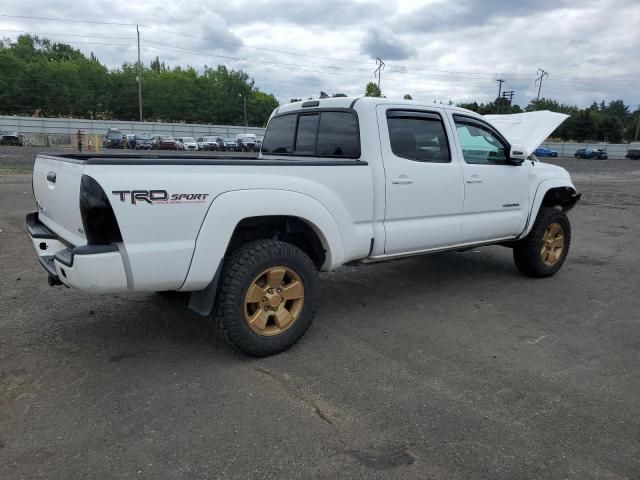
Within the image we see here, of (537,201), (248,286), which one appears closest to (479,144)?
(537,201)

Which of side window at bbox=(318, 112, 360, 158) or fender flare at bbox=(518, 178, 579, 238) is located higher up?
side window at bbox=(318, 112, 360, 158)

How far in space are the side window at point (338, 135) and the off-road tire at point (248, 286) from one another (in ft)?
3.79

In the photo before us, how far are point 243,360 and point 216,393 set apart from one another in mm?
507

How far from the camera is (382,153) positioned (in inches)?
169

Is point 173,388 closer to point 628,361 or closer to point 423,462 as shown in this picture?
point 423,462

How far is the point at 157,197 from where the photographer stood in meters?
3.09

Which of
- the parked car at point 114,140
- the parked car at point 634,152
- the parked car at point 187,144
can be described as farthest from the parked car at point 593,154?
the parked car at point 114,140

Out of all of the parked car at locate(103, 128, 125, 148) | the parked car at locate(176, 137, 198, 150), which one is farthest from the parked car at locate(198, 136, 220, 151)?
the parked car at locate(103, 128, 125, 148)

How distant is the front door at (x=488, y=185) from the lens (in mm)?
5076

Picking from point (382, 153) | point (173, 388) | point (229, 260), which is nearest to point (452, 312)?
point (382, 153)

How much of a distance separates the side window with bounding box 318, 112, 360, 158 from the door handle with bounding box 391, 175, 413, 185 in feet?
1.25

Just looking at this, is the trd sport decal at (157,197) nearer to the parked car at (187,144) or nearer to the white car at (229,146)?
the parked car at (187,144)

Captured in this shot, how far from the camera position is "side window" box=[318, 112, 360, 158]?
4.40m

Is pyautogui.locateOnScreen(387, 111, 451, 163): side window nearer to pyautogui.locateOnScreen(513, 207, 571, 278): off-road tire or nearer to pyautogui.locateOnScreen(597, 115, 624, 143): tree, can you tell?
pyautogui.locateOnScreen(513, 207, 571, 278): off-road tire
